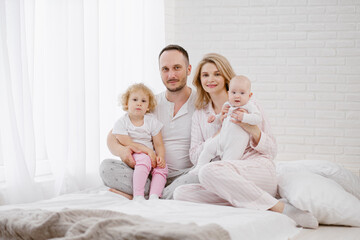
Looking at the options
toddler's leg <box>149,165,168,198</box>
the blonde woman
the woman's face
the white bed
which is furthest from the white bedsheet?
the woman's face

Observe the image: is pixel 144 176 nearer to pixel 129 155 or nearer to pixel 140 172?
pixel 140 172

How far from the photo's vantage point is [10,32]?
267 centimetres

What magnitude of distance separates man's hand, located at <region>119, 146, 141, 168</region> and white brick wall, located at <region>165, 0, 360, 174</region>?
1.80 metres

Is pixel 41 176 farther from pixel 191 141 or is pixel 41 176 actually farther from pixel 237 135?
pixel 237 135

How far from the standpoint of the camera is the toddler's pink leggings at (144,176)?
261 cm

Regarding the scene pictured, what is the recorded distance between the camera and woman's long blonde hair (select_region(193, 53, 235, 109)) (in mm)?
2736

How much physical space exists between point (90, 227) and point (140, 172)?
3.65 ft

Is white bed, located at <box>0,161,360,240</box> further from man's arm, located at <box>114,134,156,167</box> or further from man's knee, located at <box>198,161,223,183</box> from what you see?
man's arm, located at <box>114,134,156,167</box>

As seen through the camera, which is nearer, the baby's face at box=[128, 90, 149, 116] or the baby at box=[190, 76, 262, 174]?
the baby at box=[190, 76, 262, 174]

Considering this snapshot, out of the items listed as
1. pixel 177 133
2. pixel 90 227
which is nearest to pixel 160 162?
pixel 177 133

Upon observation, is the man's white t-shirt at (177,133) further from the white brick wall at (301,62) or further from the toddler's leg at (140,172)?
the white brick wall at (301,62)

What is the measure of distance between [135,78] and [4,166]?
1.51m

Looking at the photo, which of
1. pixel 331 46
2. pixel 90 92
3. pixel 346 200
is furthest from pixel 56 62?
pixel 331 46

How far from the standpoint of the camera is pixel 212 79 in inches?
107
